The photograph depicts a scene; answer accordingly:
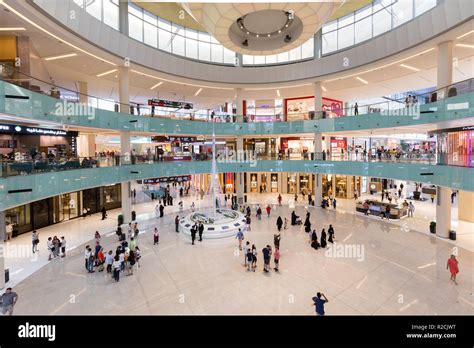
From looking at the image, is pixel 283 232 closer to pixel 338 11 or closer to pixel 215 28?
pixel 215 28

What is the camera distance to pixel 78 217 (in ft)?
73.0

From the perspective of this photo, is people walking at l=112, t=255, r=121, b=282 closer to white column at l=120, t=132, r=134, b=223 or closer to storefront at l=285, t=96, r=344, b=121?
white column at l=120, t=132, r=134, b=223

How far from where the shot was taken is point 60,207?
2081 centimetres

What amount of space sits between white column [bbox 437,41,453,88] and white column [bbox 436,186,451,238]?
691 cm

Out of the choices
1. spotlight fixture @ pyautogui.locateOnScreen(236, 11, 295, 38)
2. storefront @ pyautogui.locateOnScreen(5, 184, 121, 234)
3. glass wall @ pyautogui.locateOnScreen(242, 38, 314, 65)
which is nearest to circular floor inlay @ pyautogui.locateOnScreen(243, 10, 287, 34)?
spotlight fixture @ pyautogui.locateOnScreen(236, 11, 295, 38)

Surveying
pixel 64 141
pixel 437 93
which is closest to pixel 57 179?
pixel 64 141

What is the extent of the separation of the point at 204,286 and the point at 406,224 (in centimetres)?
1716

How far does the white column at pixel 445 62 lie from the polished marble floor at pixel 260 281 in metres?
→ 10.3

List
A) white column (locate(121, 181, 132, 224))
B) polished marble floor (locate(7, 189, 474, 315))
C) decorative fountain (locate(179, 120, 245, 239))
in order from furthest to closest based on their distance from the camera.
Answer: white column (locate(121, 181, 132, 224)), decorative fountain (locate(179, 120, 245, 239)), polished marble floor (locate(7, 189, 474, 315))

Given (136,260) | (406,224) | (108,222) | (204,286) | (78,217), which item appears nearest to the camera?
(204,286)

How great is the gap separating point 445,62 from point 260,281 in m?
17.6

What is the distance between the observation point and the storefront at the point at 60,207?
17.8 metres

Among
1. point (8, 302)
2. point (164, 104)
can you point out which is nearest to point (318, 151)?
point (164, 104)

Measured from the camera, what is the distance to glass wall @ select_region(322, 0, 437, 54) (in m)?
17.4
